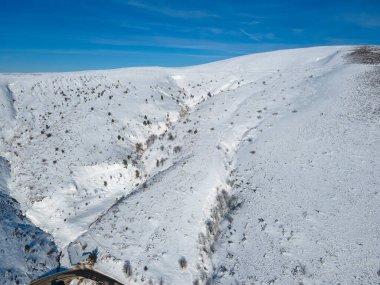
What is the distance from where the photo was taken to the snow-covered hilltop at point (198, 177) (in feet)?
58.6

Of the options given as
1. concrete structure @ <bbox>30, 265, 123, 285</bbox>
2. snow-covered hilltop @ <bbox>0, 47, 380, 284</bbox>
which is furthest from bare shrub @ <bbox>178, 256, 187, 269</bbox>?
concrete structure @ <bbox>30, 265, 123, 285</bbox>

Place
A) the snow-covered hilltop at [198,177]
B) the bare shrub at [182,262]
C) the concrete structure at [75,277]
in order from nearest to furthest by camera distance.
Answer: the concrete structure at [75,277] < the snow-covered hilltop at [198,177] < the bare shrub at [182,262]

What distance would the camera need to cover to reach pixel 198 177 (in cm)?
2495

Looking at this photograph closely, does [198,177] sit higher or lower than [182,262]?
higher

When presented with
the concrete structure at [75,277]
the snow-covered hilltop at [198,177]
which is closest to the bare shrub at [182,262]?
the snow-covered hilltop at [198,177]

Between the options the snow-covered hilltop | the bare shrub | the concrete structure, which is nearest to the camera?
the concrete structure

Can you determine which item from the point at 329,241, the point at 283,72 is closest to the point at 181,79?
the point at 283,72

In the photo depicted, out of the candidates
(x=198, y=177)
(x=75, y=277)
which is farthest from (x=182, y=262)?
(x=198, y=177)

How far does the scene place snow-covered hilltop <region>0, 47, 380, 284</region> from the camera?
17875mm

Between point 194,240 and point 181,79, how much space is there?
1403 inches

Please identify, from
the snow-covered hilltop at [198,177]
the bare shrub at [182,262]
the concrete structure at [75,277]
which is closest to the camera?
the concrete structure at [75,277]

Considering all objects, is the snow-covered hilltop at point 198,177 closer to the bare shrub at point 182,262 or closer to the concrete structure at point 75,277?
the bare shrub at point 182,262

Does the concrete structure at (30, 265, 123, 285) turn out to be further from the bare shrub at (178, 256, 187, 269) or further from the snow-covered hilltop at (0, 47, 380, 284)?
the bare shrub at (178, 256, 187, 269)

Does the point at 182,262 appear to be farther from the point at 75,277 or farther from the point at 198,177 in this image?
the point at 198,177
